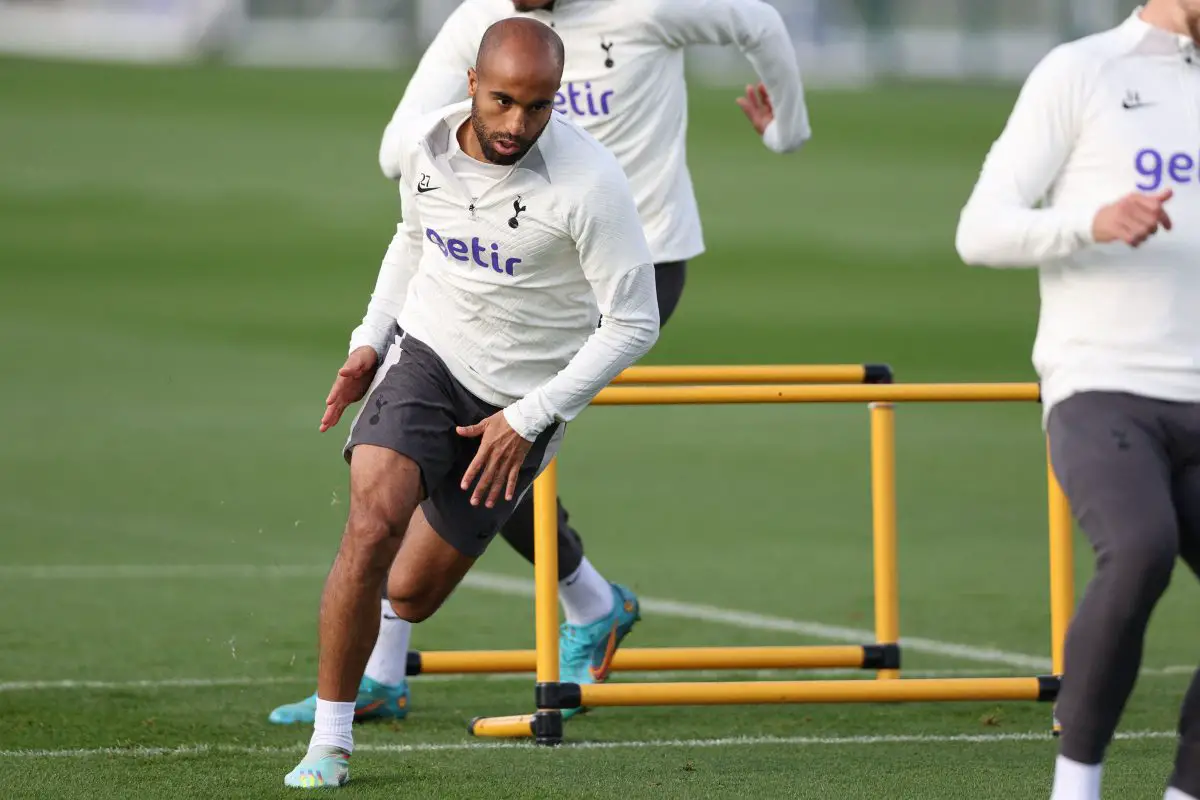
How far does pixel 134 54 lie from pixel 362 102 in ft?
25.7

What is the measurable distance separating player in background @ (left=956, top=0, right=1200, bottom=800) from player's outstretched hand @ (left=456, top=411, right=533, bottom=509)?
149cm

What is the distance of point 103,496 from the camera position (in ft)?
49.0

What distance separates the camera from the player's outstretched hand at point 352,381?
6.67 m

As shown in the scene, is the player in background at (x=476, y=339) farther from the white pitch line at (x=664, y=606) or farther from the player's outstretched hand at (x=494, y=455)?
the white pitch line at (x=664, y=606)

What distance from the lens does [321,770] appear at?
6426 mm

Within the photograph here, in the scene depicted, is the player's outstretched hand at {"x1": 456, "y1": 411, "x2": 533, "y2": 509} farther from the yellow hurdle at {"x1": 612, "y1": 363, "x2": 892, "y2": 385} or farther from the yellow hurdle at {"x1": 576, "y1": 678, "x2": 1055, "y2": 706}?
the yellow hurdle at {"x1": 612, "y1": 363, "x2": 892, "y2": 385}

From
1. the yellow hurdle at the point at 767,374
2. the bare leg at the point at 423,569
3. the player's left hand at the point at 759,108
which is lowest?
the bare leg at the point at 423,569

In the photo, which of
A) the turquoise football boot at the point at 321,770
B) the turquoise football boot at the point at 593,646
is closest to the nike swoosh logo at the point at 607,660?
the turquoise football boot at the point at 593,646

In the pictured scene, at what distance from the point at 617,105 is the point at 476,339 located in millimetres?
1714

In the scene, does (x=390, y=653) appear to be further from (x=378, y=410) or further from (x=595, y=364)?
(x=595, y=364)

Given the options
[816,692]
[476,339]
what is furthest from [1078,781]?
[816,692]

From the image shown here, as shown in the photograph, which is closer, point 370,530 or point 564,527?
A: point 370,530

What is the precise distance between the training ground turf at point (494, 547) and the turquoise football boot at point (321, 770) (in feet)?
0.30

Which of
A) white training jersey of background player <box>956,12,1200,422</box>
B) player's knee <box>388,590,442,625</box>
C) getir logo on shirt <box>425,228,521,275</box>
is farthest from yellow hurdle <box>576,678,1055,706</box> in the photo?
white training jersey of background player <box>956,12,1200,422</box>
